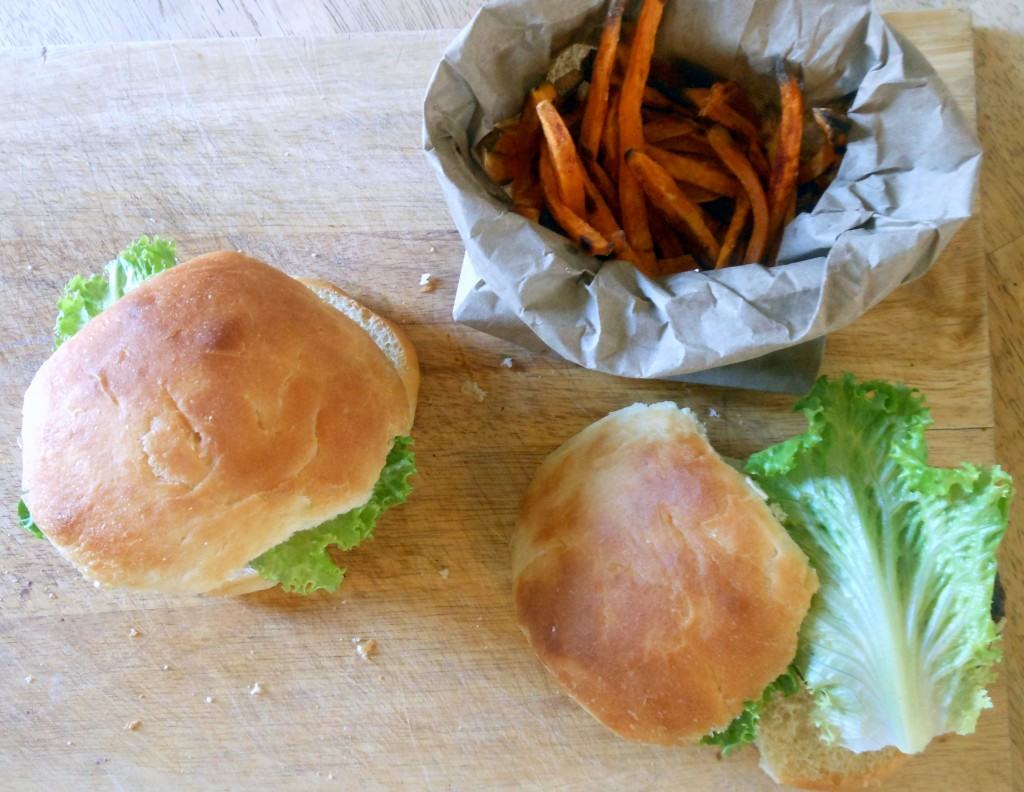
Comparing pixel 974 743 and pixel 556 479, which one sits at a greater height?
pixel 556 479

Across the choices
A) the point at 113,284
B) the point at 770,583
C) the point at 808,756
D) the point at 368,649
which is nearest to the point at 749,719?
the point at 808,756

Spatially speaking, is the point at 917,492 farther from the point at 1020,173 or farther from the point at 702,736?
the point at 1020,173

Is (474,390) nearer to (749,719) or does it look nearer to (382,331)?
(382,331)

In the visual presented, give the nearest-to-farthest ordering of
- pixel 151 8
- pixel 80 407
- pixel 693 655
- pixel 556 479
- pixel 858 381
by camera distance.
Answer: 1. pixel 80 407
2. pixel 693 655
3. pixel 556 479
4. pixel 858 381
5. pixel 151 8

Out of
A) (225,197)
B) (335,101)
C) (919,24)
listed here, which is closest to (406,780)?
(225,197)

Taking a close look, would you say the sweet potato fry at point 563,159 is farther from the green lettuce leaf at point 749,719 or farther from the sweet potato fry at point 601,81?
the green lettuce leaf at point 749,719

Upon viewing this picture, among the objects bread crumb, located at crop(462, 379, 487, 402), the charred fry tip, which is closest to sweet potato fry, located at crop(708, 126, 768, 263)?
the charred fry tip
